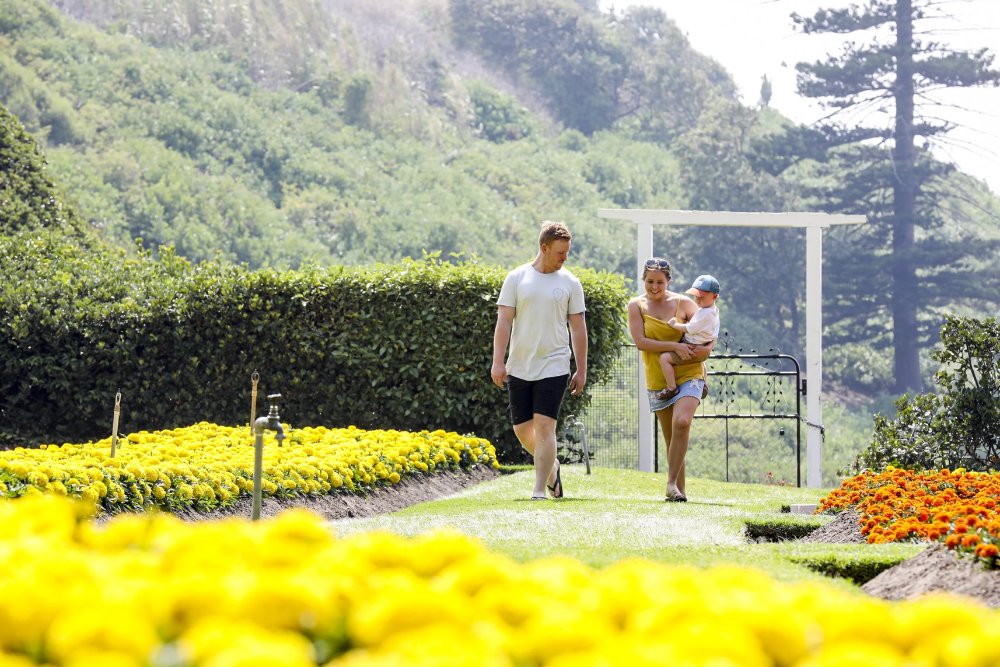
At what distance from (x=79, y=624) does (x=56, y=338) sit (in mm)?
11296

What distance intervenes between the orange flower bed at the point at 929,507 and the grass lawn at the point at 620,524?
20 centimetres

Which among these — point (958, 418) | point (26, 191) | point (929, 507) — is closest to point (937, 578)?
point (929, 507)

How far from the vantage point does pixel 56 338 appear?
12.5 metres

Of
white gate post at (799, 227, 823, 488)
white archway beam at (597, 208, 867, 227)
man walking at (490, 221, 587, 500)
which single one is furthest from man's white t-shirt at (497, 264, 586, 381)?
white gate post at (799, 227, 823, 488)

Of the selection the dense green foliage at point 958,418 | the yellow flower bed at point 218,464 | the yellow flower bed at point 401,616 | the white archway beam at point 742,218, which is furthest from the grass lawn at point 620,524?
the white archway beam at point 742,218

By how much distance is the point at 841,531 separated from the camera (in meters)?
6.98

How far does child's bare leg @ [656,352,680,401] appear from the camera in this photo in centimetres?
856

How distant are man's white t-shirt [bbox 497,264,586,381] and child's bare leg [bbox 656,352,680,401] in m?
0.84

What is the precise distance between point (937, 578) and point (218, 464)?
465cm

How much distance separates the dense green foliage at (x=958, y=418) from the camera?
34.6 feet

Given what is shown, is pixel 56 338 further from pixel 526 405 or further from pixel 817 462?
pixel 817 462

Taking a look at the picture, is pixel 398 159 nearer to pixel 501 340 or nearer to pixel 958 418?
pixel 958 418

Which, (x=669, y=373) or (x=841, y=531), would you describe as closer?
(x=841, y=531)

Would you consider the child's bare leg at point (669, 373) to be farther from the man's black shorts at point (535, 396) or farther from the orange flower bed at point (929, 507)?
the orange flower bed at point (929, 507)
